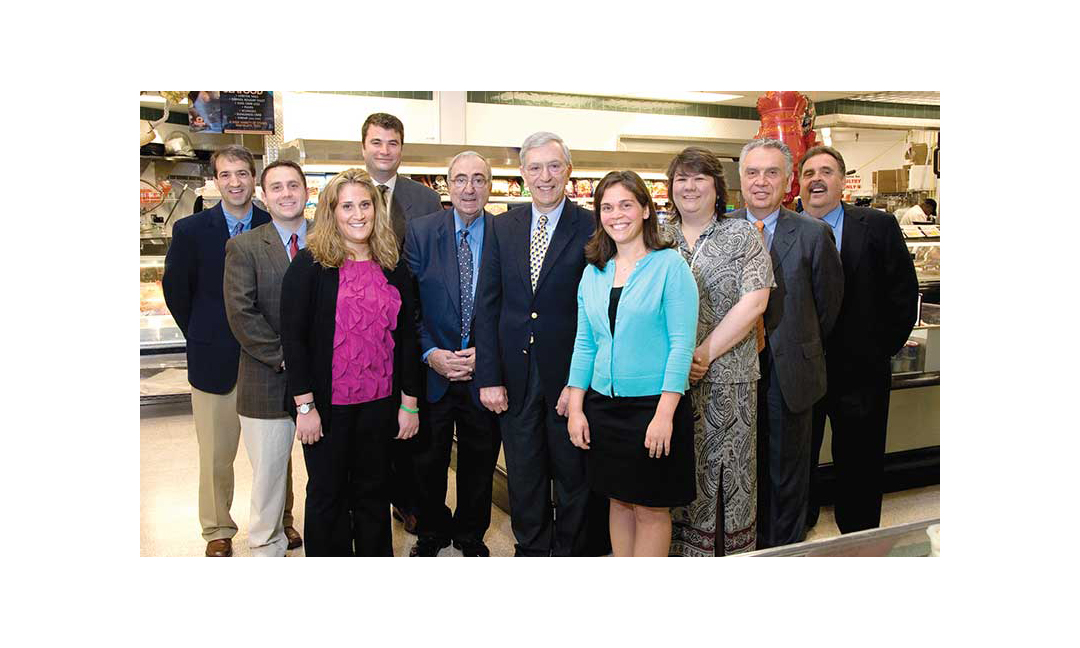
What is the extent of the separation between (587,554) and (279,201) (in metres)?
1.70

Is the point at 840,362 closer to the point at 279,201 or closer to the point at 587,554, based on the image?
the point at 587,554

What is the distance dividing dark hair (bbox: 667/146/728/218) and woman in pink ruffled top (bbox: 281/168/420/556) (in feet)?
3.30

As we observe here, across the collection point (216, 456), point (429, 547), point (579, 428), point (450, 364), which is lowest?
point (429, 547)

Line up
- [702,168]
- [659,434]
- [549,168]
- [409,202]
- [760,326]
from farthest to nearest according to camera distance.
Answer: [409,202] < [760,326] < [549,168] < [702,168] < [659,434]

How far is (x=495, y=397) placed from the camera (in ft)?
9.23

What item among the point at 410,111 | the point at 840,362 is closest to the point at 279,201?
the point at 840,362

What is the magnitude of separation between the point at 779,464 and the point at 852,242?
920mm

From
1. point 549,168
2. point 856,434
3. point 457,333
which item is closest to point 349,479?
point 457,333

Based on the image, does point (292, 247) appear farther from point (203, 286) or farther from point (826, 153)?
point (826, 153)

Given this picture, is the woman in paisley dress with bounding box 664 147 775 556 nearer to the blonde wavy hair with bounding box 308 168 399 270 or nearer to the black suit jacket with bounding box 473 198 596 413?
the black suit jacket with bounding box 473 198 596 413

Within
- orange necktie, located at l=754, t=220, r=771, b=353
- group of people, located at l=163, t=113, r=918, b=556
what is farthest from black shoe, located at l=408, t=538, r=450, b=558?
orange necktie, located at l=754, t=220, r=771, b=353

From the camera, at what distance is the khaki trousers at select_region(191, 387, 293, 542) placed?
286cm

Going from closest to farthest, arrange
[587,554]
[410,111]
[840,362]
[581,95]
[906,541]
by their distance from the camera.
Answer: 1. [906,541]
2. [587,554]
3. [840,362]
4. [410,111]
5. [581,95]
